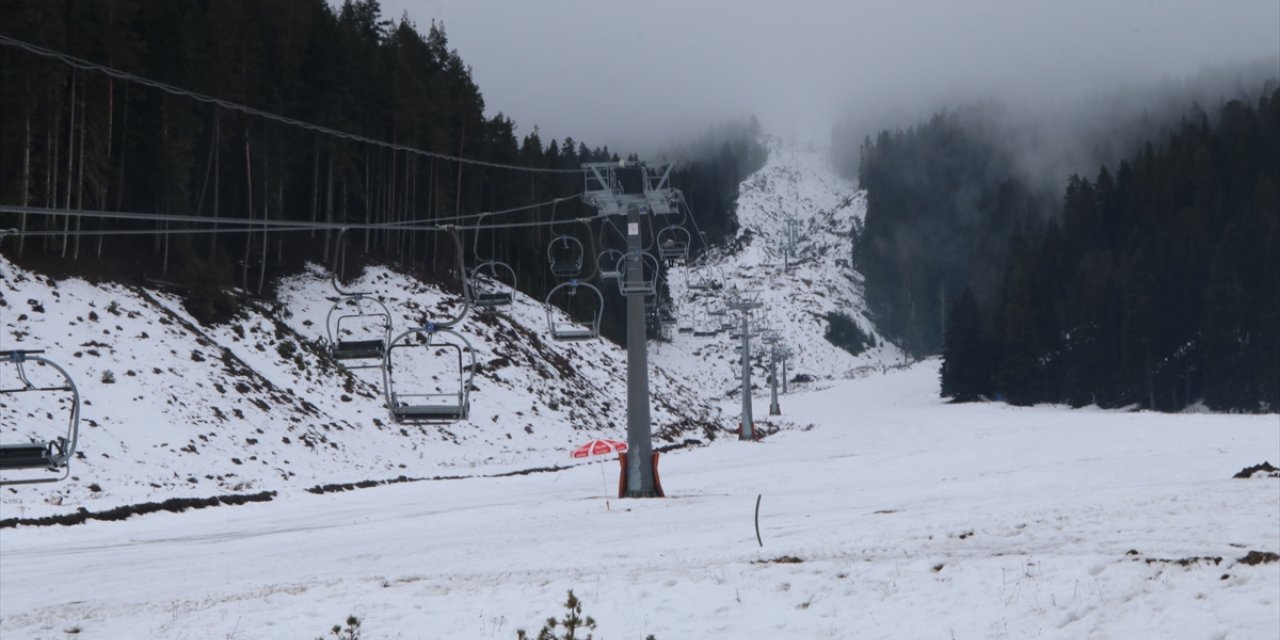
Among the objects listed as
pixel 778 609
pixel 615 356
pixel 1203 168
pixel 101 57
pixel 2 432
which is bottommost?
pixel 778 609

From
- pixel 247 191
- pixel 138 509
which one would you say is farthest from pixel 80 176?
pixel 138 509

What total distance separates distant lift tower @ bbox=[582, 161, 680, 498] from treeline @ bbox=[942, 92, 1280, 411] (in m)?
62.0

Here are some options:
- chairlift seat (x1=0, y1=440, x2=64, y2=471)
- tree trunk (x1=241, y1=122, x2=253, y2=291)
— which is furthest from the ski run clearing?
chairlift seat (x1=0, y1=440, x2=64, y2=471)

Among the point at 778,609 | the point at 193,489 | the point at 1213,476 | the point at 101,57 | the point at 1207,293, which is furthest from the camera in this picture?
the point at 1207,293

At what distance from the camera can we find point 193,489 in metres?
33.5

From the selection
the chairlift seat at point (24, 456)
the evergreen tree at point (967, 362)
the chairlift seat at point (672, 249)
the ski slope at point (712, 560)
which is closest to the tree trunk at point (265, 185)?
the chairlift seat at point (672, 249)

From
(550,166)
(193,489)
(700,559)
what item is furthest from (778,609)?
(550,166)

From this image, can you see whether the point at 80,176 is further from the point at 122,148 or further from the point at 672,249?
the point at 672,249

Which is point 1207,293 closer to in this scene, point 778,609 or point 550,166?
point 550,166

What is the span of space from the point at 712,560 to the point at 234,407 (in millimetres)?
27109

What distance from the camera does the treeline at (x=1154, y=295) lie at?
268 ft

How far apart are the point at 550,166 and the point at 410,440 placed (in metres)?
53.2

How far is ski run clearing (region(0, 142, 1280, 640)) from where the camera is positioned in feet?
47.8

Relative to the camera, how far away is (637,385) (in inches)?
1206
